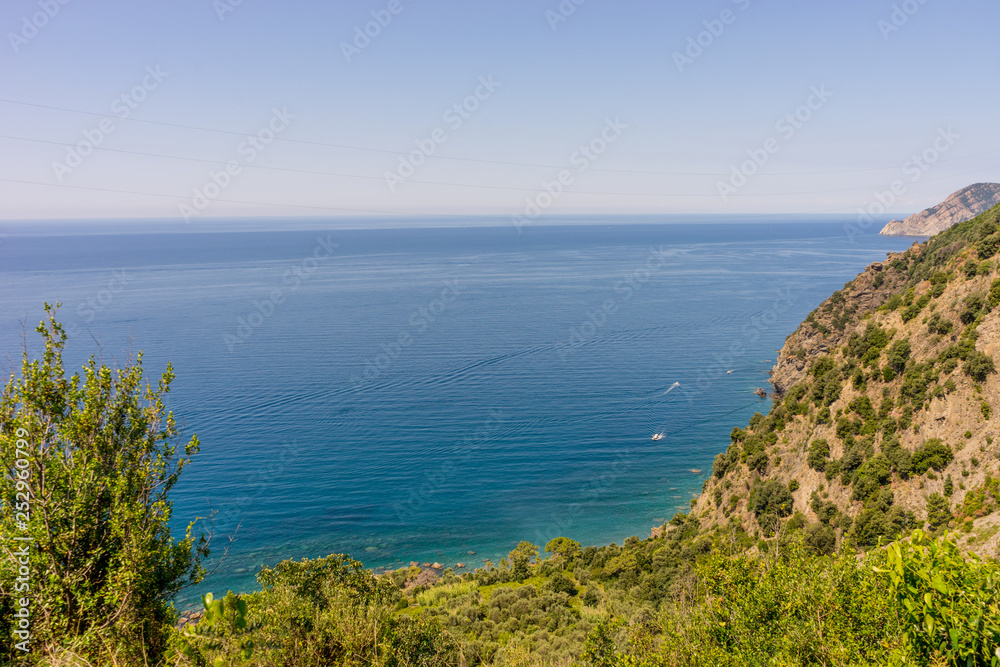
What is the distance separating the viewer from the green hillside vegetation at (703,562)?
12.0 m

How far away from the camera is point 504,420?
8200 cm

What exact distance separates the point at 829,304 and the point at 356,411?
81.0 meters

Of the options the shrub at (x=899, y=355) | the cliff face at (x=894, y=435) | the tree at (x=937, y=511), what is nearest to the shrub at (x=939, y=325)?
the cliff face at (x=894, y=435)

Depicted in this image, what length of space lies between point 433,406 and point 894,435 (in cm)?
6146

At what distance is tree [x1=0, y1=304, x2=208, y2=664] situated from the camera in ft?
39.5

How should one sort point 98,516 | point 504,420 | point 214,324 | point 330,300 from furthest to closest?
1. point 330,300
2. point 214,324
3. point 504,420
4. point 98,516

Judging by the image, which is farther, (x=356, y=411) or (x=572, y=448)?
(x=356, y=411)

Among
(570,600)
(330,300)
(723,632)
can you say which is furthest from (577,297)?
(723,632)

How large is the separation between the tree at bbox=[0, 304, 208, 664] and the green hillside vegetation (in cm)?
6

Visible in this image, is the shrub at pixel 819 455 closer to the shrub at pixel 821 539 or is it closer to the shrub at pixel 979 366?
the shrub at pixel 821 539

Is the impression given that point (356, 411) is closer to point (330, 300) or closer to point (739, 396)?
point (739, 396)

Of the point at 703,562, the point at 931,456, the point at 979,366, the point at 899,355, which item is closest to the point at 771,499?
the point at 931,456

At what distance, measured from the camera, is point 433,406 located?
281 ft

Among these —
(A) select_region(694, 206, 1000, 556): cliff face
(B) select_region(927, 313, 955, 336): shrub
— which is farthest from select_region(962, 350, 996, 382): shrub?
(B) select_region(927, 313, 955, 336): shrub
